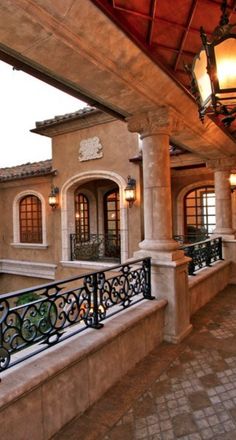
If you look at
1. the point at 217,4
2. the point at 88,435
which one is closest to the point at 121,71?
the point at 217,4

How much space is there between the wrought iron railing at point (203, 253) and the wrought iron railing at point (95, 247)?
4.19 meters

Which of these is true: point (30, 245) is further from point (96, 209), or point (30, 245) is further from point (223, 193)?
point (223, 193)

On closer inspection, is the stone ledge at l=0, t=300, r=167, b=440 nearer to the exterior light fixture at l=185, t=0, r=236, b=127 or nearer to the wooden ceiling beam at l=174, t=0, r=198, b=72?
the exterior light fixture at l=185, t=0, r=236, b=127

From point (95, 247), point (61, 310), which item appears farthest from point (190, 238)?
point (61, 310)

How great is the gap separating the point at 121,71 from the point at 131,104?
86 centimetres

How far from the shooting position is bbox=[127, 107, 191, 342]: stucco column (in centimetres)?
405

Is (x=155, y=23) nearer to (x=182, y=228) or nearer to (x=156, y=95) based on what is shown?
(x=156, y=95)

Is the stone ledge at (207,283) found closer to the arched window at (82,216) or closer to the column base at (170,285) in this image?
the column base at (170,285)

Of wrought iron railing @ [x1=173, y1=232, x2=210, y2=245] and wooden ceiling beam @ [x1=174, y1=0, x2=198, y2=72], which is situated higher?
wooden ceiling beam @ [x1=174, y1=0, x2=198, y2=72]

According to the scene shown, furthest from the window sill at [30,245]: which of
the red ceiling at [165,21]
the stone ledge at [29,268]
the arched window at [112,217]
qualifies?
the red ceiling at [165,21]

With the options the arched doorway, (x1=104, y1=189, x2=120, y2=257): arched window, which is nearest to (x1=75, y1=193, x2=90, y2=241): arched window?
the arched doorway

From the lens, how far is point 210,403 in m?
2.73

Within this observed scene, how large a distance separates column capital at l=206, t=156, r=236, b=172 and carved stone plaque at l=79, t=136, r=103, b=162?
13.9 ft

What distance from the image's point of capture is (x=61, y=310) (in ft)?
9.87
